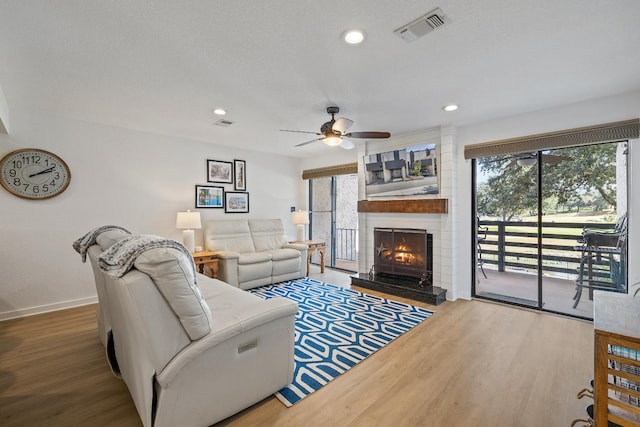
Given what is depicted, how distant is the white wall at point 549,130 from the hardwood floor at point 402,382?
3.31 ft

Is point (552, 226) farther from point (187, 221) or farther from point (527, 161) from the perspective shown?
point (187, 221)

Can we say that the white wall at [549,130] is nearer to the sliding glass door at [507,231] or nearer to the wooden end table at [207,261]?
the sliding glass door at [507,231]

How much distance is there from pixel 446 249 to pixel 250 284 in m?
2.96

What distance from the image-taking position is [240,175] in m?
5.39

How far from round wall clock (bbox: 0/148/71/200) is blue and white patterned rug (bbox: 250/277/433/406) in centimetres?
292

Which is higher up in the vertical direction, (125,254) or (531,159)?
(531,159)

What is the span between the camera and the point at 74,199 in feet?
12.1

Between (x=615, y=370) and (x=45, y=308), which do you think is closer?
(x=615, y=370)

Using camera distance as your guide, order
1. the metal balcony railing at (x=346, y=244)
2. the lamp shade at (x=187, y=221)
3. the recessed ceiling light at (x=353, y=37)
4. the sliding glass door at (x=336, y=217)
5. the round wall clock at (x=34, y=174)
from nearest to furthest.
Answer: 1. the recessed ceiling light at (x=353, y=37)
2. the round wall clock at (x=34, y=174)
3. the lamp shade at (x=187, y=221)
4. the sliding glass door at (x=336, y=217)
5. the metal balcony railing at (x=346, y=244)

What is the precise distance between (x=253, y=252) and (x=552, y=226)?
430 centimetres

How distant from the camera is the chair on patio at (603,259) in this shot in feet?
10.0

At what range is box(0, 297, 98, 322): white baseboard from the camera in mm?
3286

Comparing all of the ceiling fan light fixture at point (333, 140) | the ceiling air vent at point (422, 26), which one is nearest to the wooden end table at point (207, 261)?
the ceiling fan light fixture at point (333, 140)

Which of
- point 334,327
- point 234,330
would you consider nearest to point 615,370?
point 234,330
